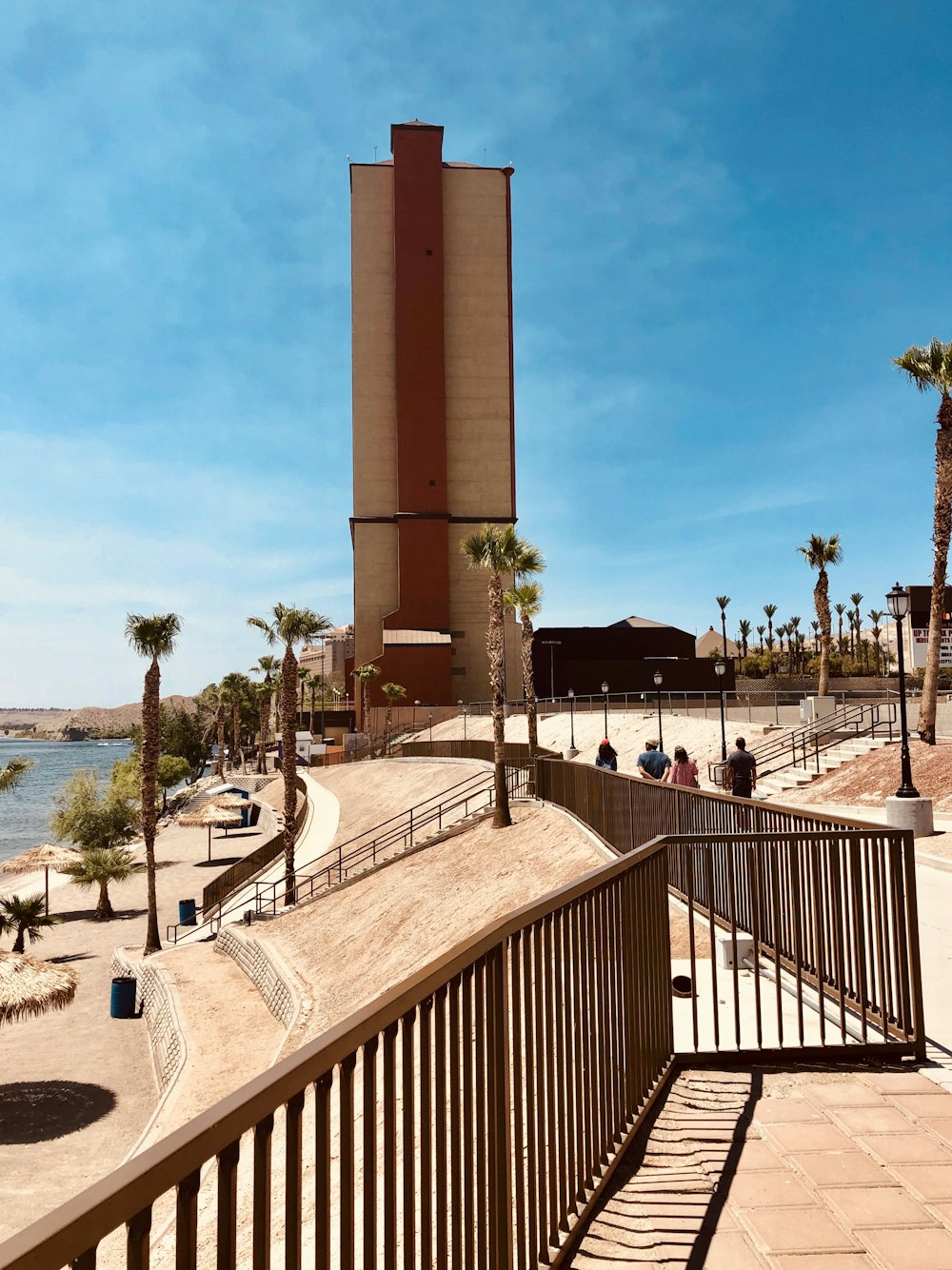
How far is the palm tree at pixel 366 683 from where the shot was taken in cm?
7325

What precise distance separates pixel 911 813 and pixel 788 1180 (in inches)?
535

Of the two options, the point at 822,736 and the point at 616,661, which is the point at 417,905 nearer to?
the point at 822,736

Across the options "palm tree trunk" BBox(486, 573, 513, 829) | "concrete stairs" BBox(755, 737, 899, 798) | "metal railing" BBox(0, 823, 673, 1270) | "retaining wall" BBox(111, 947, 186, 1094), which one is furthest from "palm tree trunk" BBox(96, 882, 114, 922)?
"metal railing" BBox(0, 823, 673, 1270)

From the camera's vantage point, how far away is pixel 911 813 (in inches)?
625

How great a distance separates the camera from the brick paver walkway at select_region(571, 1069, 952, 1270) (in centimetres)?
333

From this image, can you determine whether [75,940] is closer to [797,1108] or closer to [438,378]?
[797,1108]

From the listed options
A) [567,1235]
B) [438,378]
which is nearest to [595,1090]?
[567,1235]

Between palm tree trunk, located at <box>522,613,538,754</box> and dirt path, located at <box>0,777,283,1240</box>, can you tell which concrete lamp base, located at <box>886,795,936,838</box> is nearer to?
dirt path, located at <box>0,777,283,1240</box>

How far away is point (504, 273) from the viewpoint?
83375 mm

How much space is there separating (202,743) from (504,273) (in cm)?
7066

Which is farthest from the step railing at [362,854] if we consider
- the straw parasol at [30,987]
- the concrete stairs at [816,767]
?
the concrete stairs at [816,767]

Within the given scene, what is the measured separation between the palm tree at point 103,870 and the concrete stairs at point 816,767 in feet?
76.8

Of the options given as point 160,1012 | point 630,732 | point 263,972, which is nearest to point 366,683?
point 630,732

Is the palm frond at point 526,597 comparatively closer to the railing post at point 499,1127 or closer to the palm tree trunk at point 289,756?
the palm tree trunk at point 289,756
